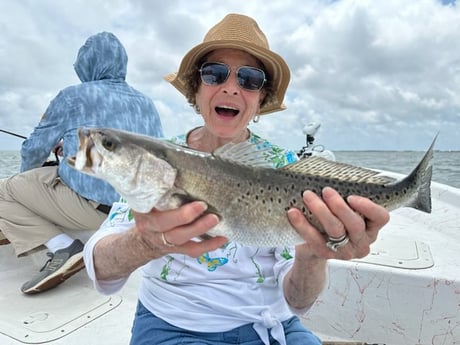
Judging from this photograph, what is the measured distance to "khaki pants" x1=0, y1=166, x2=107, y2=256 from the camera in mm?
4152

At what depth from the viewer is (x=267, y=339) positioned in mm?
2158

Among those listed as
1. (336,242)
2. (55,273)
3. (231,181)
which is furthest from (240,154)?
(55,273)

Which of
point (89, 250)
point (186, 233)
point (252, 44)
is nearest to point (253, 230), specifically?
point (186, 233)

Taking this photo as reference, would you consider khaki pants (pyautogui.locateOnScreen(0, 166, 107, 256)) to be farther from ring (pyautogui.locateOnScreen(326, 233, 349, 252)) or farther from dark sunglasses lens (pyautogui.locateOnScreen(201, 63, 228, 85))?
ring (pyautogui.locateOnScreen(326, 233, 349, 252))

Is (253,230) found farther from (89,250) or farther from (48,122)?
(48,122)

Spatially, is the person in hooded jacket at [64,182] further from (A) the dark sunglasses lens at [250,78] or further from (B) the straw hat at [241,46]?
(A) the dark sunglasses lens at [250,78]

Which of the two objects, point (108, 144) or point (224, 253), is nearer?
point (108, 144)

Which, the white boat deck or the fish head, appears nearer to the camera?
the fish head

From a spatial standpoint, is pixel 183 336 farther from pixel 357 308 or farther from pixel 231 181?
pixel 357 308

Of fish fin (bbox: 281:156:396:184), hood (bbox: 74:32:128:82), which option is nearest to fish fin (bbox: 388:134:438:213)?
fish fin (bbox: 281:156:396:184)

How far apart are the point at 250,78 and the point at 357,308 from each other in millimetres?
1963

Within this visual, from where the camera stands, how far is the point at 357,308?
10.7 ft

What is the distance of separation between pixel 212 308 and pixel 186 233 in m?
0.65

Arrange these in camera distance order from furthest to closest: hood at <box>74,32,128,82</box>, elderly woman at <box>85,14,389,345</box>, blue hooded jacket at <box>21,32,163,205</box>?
hood at <box>74,32,128,82</box> → blue hooded jacket at <box>21,32,163,205</box> → elderly woman at <box>85,14,389,345</box>
